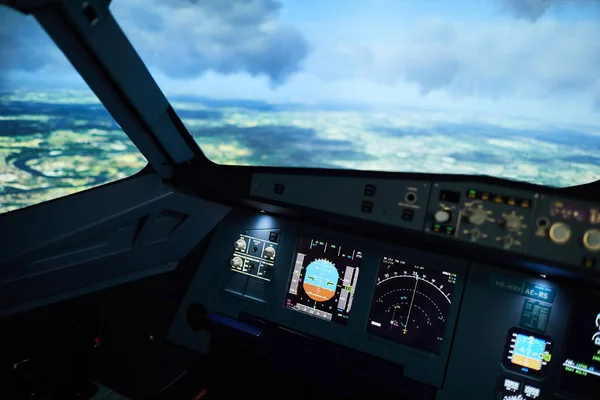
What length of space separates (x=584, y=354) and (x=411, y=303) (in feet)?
2.83

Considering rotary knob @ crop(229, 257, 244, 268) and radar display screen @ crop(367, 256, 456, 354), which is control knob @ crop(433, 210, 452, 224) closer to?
radar display screen @ crop(367, 256, 456, 354)

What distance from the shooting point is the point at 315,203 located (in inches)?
112

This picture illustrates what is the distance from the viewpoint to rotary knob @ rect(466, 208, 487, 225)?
2549 mm

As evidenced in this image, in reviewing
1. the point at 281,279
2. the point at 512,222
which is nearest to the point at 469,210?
the point at 512,222

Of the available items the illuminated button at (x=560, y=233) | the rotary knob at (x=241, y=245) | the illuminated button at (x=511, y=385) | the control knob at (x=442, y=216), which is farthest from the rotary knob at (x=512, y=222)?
the rotary knob at (x=241, y=245)

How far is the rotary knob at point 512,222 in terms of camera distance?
2.50m

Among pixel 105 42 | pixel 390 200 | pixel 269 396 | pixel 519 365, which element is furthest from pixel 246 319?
pixel 105 42

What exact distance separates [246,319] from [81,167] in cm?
128

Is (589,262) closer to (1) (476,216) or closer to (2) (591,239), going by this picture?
(2) (591,239)

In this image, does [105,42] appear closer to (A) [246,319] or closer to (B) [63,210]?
(B) [63,210]

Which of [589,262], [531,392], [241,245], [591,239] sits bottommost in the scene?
[531,392]

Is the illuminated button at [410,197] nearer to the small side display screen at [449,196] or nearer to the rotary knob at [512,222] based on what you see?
the small side display screen at [449,196]

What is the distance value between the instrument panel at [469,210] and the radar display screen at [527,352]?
509mm

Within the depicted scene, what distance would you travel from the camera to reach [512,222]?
2.50 metres
